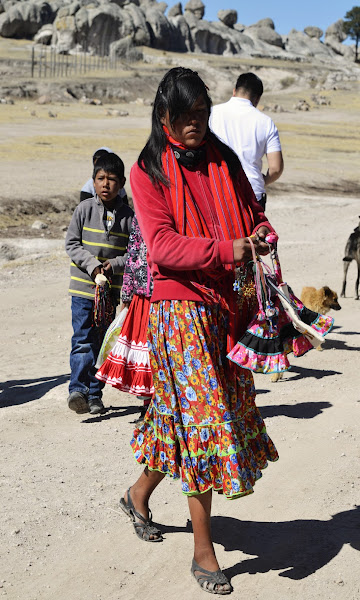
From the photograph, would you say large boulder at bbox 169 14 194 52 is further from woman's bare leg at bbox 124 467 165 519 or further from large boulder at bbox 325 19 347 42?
woman's bare leg at bbox 124 467 165 519

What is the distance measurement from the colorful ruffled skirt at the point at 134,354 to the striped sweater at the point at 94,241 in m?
1.18

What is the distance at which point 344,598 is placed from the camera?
12.2ft

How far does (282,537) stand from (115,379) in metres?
1.34

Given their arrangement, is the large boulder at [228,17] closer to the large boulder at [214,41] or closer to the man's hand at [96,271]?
the large boulder at [214,41]

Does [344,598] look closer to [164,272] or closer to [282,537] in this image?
[282,537]

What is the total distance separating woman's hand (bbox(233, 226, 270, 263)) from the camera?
3.50 m

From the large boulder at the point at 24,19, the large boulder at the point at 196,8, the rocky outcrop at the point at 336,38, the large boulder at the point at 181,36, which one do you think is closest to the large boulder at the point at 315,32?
the rocky outcrop at the point at 336,38

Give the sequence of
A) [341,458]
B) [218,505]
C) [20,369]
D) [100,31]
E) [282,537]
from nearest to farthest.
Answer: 1. [282,537]
2. [218,505]
3. [341,458]
4. [20,369]
5. [100,31]

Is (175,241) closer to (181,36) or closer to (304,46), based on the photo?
(181,36)

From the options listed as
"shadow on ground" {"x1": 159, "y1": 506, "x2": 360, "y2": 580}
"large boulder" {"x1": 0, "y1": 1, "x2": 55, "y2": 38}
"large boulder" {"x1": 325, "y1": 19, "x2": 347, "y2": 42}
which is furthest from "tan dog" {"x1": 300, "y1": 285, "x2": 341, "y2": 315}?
"large boulder" {"x1": 325, "y1": 19, "x2": 347, "y2": 42}

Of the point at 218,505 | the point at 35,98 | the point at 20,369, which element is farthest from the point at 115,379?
the point at 35,98

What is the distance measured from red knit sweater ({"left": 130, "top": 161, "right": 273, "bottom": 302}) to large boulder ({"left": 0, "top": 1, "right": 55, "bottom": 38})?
78873 mm

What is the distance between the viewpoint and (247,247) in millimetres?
3520

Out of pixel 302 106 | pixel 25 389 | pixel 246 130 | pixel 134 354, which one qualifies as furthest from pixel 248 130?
pixel 302 106
